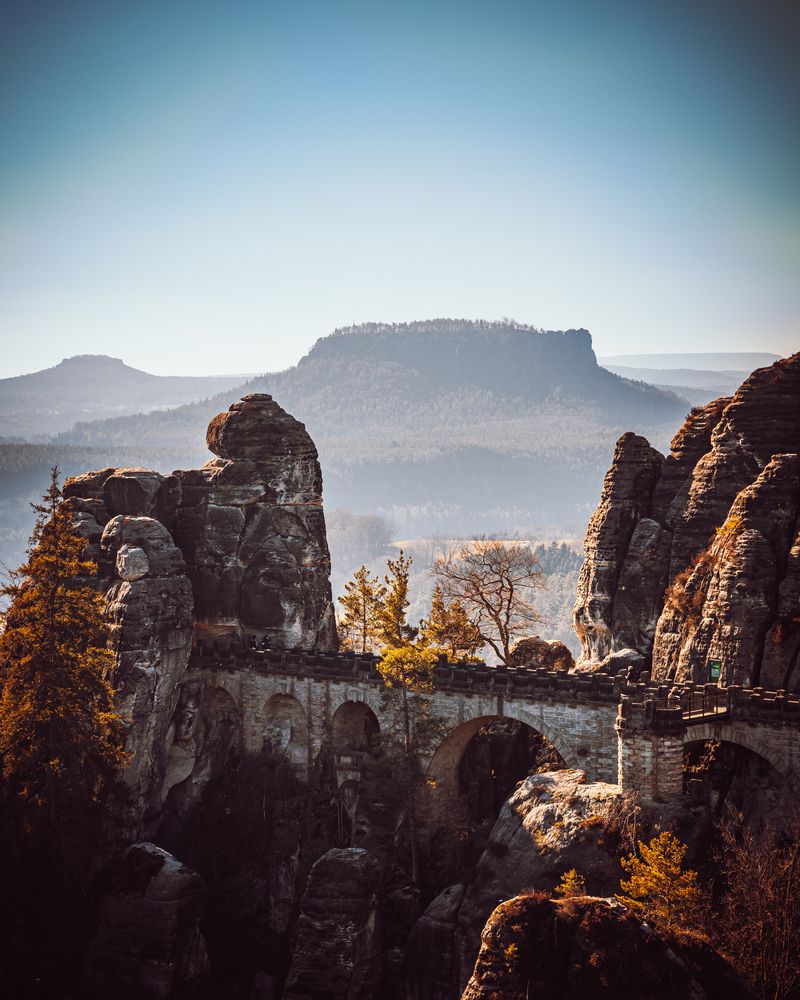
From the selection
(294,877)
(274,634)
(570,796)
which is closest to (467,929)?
(570,796)

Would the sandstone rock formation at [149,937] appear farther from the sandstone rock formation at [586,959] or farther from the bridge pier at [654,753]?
the sandstone rock formation at [586,959]

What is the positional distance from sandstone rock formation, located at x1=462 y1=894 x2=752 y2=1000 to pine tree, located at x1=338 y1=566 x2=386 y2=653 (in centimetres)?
2185

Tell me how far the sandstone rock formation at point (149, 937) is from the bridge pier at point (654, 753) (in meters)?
19.9

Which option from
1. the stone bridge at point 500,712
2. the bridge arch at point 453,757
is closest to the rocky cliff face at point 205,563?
the stone bridge at point 500,712

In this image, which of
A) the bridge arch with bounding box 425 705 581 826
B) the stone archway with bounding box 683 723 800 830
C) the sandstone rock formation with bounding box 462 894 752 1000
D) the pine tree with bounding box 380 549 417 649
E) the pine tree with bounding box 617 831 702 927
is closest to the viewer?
the sandstone rock formation with bounding box 462 894 752 1000

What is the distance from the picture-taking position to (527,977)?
29453 millimetres

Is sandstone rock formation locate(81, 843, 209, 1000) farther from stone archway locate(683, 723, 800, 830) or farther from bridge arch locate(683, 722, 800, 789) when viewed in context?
bridge arch locate(683, 722, 800, 789)

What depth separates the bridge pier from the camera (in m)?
41.2

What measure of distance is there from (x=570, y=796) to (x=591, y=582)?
16878 mm

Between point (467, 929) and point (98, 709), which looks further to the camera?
point (98, 709)

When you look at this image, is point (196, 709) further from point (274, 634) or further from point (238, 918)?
point (238, 918)

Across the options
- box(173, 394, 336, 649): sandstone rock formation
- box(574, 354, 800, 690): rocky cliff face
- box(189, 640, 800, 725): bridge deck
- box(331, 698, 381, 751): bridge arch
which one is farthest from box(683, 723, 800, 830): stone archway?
box(173, 394, 336, 649): sandstone rock formation

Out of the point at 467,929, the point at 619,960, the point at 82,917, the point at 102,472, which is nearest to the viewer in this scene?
the point at 619,960

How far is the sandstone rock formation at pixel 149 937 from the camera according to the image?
154ft
